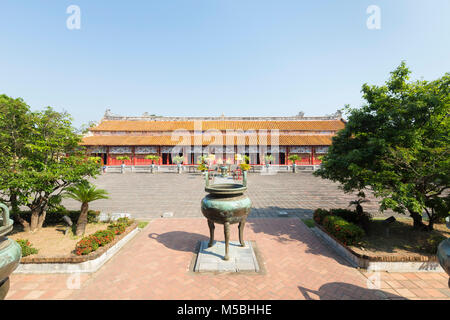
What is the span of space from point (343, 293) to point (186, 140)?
25604mm

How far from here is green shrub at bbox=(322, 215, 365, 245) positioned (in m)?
5.18

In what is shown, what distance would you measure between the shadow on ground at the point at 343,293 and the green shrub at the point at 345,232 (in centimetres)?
144

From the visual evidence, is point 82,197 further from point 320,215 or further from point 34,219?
point 320,215

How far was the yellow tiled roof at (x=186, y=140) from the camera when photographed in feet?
85.8

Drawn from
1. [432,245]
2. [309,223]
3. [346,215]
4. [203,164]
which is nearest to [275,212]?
[309,223]

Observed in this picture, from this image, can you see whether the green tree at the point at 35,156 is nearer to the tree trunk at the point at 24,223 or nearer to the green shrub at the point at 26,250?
the tree trunk at the point at 24,223

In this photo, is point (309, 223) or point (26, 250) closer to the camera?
point (26, 250)

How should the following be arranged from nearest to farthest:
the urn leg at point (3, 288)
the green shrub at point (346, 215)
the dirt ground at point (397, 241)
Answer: the urn leg at point (3, 288) → the dirt ground at point (397, 241) → the green shrub at point (346, 215)

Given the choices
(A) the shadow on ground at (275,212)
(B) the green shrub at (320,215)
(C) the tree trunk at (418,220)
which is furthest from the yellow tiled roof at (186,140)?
(C) the tree trunk at (418,220)

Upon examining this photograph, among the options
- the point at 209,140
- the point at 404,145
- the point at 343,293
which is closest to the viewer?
the point at 343,293

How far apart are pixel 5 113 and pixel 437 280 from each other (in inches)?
455

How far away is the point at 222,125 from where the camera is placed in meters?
30.2

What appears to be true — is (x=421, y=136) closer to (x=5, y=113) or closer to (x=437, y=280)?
(x=437, y=280)

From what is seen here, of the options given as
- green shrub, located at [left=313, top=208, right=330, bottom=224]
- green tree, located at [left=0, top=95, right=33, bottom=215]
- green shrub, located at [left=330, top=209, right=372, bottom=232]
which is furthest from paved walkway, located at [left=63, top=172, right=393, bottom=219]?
green tree, located at [left=0, top=95, right=33, bottom=215]
